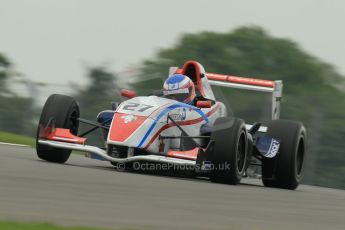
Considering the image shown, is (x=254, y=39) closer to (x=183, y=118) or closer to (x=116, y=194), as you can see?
(x=183, y=118)

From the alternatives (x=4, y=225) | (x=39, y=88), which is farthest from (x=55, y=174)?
(x=39, y=88)

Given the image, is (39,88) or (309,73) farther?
(309,73)

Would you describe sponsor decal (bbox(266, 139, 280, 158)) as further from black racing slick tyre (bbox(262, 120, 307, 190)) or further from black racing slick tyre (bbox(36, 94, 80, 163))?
black racing slick tyre (bbox(36, 94, 80, 163))

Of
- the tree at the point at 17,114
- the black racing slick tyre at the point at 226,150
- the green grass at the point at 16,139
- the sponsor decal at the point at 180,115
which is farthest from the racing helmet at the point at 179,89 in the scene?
the tree at the point at 17,114

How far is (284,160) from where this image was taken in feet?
41.5

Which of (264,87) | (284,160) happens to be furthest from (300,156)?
(264,87)

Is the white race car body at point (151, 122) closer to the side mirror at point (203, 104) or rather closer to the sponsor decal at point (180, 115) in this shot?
the sponsor decal at point (180, 115)

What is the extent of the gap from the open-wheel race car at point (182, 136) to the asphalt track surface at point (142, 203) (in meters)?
0.38

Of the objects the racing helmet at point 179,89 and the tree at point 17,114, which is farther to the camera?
the tree at point 17,114

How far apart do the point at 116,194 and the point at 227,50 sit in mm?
50757

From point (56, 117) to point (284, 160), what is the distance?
3.09 metres

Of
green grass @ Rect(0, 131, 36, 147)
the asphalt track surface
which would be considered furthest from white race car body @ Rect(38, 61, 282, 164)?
green grass @ Rect(0, 131, 36, 147)

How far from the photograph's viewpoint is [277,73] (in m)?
54.2

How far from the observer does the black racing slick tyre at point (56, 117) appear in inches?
467
